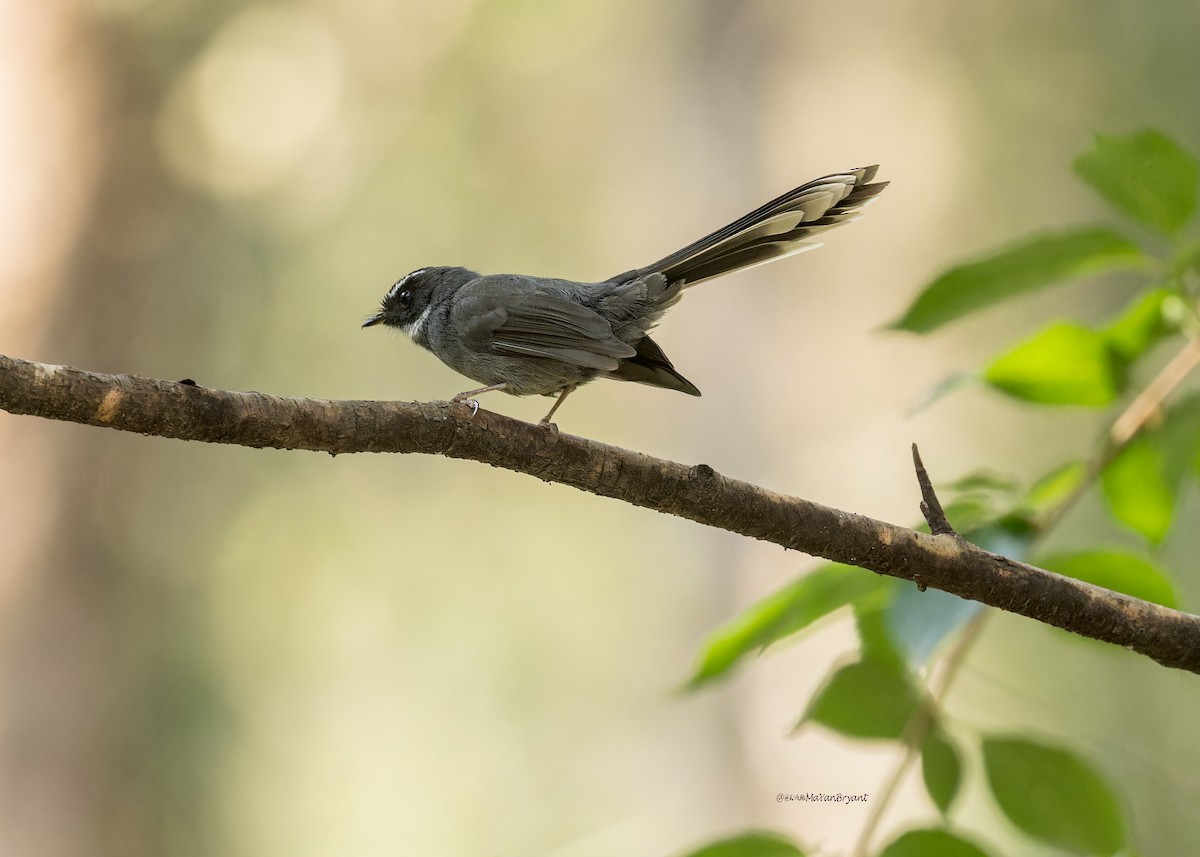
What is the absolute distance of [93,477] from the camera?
21.8 ft

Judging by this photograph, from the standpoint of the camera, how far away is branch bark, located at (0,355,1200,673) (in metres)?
1.68

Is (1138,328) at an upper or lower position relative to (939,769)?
upper

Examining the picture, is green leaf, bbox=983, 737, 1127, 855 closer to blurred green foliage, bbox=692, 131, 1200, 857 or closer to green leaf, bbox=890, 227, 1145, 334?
blurred green foliage, bbox=692, 131, 1200, 857

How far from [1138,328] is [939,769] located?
40.7 inches

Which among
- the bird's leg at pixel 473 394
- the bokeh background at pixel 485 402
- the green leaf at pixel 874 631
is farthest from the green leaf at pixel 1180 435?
the bokeh background at pixel 485 402

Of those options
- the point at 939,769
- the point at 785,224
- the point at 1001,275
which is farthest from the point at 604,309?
the point at 939,769

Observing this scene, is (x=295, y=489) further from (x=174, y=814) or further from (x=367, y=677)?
(x=174, y=814)

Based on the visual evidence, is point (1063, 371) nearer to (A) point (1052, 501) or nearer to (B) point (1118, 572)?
(A) point (1052, 501)

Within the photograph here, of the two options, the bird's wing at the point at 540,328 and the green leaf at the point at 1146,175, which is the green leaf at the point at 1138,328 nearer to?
the green leaf at the point at 1146,175

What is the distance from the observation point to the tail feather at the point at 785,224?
2.56 m

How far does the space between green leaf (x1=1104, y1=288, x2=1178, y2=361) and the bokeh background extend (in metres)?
3.53

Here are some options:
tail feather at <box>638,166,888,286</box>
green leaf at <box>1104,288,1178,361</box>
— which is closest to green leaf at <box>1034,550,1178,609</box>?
green leaf at <box>1104,288,1178,361</box>

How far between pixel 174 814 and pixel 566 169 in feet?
21.8

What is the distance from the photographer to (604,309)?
3.06 m
